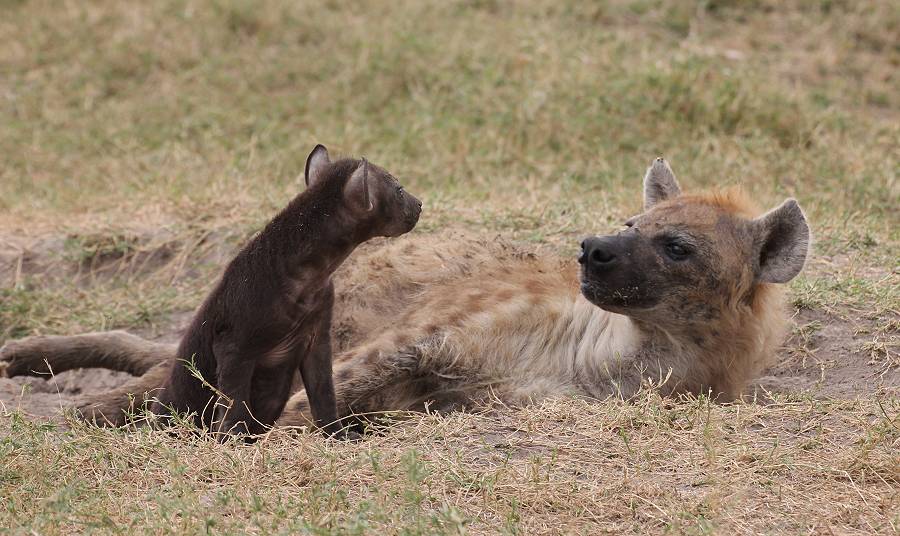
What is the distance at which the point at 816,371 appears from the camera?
4379 mm

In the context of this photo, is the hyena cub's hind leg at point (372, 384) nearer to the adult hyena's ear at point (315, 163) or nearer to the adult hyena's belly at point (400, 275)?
the adult hyena's belly at point (400, 275)

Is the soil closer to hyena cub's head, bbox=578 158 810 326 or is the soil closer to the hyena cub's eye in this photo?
hyena cub's head, bbox=578 158 810 326

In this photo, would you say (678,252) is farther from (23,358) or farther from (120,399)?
(23,358)

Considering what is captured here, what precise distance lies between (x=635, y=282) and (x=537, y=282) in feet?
2.11

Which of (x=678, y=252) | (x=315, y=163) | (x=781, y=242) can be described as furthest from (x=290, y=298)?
(x=781, y=242)

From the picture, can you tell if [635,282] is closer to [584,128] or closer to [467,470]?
[467,470]

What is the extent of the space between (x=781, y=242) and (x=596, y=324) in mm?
677

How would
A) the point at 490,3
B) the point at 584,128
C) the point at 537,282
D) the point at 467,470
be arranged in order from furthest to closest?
the point at 490,3
the point at 584,128
the point at 537,282
the point at 467,470

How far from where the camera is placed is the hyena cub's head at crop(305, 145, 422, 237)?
3721 mm

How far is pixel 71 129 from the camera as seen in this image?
A: 7633mm

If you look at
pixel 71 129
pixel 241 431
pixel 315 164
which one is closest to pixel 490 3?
pixel 71 129

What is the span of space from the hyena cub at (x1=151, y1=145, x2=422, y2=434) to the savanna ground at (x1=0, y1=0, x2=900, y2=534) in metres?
0.26

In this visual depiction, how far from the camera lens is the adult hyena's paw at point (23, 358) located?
15.1ft

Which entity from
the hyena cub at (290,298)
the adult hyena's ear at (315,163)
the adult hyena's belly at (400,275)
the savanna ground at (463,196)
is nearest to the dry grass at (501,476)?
the savanna ground at (463,196)
